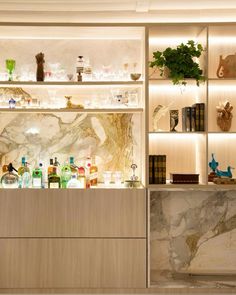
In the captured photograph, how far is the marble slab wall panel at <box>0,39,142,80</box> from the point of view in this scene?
4406mm

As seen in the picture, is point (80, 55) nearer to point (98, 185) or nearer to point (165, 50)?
point (165, 50)

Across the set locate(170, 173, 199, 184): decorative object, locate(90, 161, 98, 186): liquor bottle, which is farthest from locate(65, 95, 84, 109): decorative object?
locate(170, 173, 199, 184): decorative object

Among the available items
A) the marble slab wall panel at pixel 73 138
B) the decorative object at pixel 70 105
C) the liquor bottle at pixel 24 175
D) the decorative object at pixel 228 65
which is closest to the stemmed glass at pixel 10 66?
the marble slab wall panel at pixel 73 138

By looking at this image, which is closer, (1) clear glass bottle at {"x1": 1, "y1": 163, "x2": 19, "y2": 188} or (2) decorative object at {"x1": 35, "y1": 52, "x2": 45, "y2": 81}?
(1) clear glass bottle at {"x1": 1, "y1": 163, "x2": 19, "y2": 188}

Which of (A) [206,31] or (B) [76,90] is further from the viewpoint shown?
(B) [76,90]

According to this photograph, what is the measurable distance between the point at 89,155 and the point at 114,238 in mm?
917

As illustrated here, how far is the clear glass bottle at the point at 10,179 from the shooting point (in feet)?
13.1

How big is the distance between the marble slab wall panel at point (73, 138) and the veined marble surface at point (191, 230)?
0.51 m

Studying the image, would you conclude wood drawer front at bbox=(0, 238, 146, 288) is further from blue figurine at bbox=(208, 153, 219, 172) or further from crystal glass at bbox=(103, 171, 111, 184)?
blue figurine at bbox=(208, 153, 219, 172)

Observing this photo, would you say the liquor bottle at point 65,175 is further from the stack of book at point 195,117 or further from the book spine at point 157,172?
the stack of book at point 195,117

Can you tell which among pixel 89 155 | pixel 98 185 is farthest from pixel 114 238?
pixel 89 155

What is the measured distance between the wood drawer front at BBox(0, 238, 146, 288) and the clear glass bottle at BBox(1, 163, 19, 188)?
488 mm

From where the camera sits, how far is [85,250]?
12.9 feet

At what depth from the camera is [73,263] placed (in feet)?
12.9
